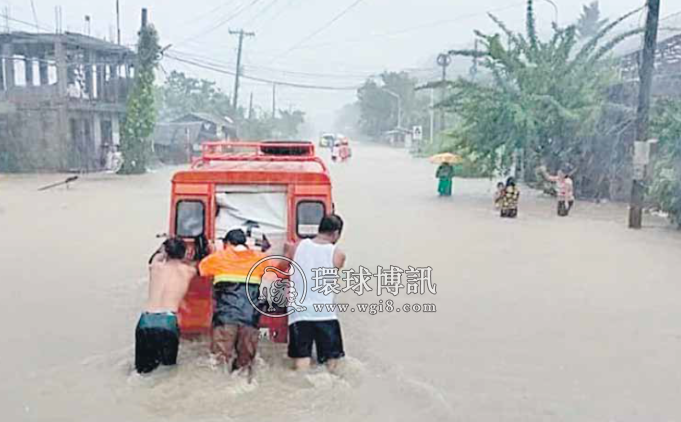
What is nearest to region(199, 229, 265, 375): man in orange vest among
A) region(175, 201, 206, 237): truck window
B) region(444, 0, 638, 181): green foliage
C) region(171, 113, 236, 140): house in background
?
region(175, 201, 206, 237): truck window

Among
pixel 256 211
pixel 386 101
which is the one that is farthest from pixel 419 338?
pixel 386 101

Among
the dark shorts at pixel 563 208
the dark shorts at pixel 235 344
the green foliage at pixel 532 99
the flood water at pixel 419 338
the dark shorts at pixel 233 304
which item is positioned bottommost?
the flood water at pixel 419 338

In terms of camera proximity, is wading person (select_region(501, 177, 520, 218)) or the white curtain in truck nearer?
the white curtain in truck

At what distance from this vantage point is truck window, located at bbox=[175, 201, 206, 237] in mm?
6766

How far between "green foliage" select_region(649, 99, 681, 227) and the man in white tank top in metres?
10.9

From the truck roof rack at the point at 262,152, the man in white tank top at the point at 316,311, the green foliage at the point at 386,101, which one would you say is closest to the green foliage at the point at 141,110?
the truck roof rack at the point at 262,152

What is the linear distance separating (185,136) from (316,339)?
37945 millimetres

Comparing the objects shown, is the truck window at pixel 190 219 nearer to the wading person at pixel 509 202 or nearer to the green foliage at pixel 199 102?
the wading person at pixel 509 202

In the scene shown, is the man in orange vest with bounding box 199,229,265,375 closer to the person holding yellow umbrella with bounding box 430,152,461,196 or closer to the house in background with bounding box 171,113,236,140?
the person holding yellow umbrella with bounding box 430,152,461,196

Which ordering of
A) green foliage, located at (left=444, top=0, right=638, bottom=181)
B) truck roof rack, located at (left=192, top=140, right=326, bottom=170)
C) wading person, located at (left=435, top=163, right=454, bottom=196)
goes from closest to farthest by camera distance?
truck roof rack, located at (left=192, top=140, right=326, bottom=170) → green foliage, located at (left=444, top=0, right=638, bottom=181) → wading person, located at (left=435, top=163, right=454, bottom=196)

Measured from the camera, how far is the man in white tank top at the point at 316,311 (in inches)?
234

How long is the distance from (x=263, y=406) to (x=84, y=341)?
8.63 feet

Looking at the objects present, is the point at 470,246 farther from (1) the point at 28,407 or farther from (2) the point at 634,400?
(1) the point at 28,407

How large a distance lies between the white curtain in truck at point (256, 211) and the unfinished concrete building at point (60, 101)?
87.3ft
